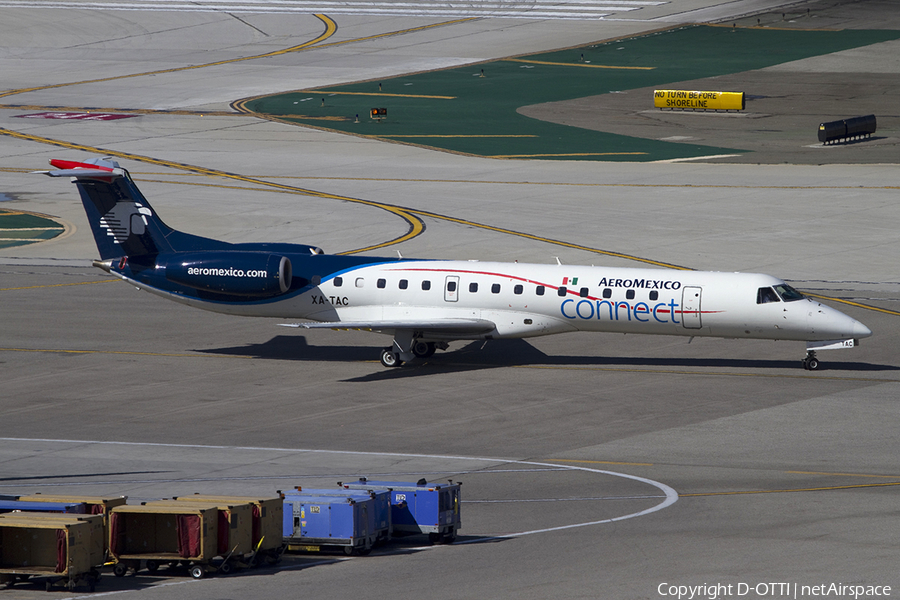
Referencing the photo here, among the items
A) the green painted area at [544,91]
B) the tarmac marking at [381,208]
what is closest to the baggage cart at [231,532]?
the tarmac marking at [381,208]

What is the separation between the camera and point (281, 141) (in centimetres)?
8362

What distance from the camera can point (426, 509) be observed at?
902 inches

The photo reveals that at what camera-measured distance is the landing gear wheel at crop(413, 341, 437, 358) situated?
40594 mm

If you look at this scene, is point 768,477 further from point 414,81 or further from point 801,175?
point 414,81

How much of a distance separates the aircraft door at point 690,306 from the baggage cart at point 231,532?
19.4 meters

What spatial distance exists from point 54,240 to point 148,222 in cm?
2093

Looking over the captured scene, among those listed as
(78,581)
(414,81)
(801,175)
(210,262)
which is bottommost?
(78,581)

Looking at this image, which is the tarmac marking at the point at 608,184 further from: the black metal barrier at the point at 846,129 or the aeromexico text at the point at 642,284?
the aeromexico text at the point at 642,284

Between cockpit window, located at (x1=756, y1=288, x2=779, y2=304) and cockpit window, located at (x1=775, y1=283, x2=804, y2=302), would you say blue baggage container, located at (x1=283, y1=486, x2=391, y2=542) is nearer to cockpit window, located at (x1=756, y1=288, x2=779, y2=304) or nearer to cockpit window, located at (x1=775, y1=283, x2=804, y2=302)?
cockpit window, located at (x1=756, y1=288, x2=779, y2=304)

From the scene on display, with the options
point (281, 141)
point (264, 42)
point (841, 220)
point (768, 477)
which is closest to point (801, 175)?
point (841, 220)

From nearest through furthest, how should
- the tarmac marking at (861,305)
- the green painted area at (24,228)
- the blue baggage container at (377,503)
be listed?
the blue baggage container at (377,503), the tarmac marking at (861,305), the green painted area at (24,228)

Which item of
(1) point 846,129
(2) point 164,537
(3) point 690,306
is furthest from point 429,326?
(1) point 846,129

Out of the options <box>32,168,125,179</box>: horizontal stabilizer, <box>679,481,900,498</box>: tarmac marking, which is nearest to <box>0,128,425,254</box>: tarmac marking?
<box>32,168,125,179</box>: horizontal stabilizer

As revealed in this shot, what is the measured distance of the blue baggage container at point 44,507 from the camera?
21531 millimetres
